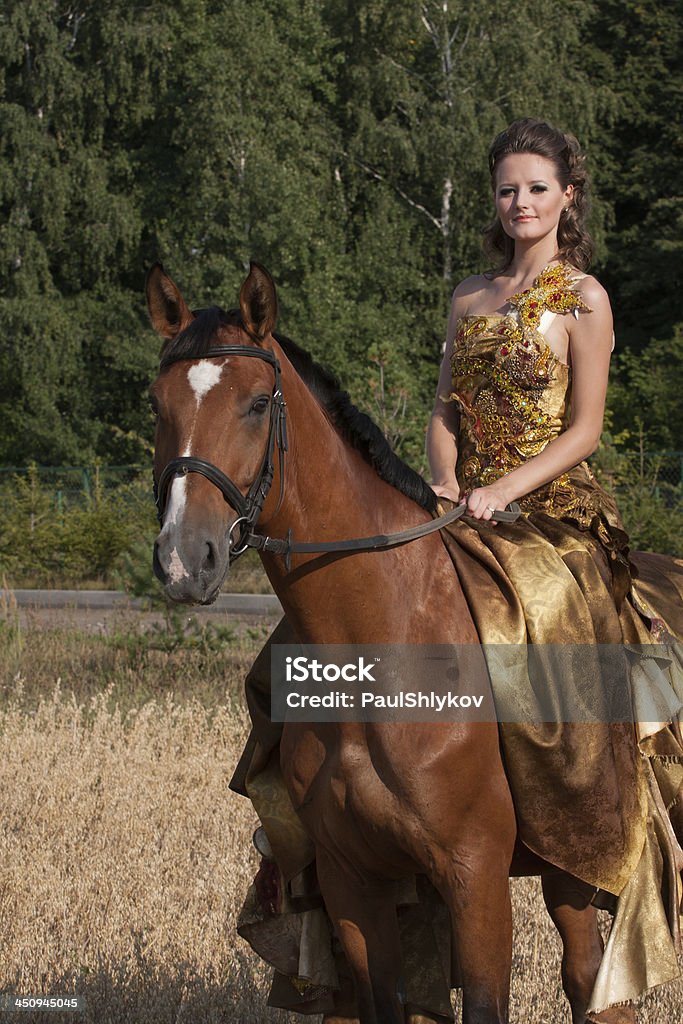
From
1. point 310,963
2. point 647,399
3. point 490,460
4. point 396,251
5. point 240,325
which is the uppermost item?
point 240,325

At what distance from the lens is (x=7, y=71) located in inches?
1223

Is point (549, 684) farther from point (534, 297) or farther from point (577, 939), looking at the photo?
point (534, 297)

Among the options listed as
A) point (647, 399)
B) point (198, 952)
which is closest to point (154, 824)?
point (198, 952)

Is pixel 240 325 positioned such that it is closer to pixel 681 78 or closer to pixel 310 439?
pixel 310 439

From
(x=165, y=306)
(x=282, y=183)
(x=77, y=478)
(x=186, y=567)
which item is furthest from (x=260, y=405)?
(x=282, y=183)

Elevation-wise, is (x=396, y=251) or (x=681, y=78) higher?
(x=681, y=78)

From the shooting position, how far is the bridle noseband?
9.47 feet

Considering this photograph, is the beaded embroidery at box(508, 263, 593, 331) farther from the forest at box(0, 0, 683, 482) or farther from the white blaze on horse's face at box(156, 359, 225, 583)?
the forest at box(0, 0, 683, 482)

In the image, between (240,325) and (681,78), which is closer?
(240,325)

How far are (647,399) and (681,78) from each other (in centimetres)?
990

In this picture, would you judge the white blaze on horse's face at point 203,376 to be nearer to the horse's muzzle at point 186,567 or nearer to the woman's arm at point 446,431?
the horse's muzzle at point 186,567

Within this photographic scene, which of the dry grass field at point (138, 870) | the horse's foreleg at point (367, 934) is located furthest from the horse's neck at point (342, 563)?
the dry grass field at point (138, 870)

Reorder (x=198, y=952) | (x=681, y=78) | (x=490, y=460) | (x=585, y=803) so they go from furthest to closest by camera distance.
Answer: (x=681, y=78) → (x=198, y=952) → (x=490, y=460) → (x=585, y=803)

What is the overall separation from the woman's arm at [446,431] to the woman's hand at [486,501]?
0.49 metres
